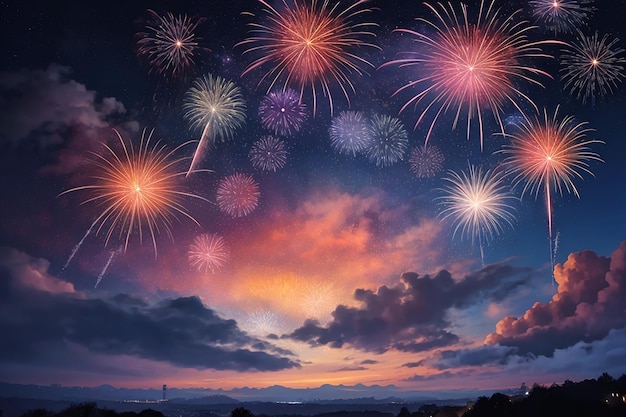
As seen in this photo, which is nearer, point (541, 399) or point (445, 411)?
point (541, 399)

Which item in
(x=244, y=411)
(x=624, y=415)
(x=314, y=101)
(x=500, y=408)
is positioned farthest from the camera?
(x=500, y=408)

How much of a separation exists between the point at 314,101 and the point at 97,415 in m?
81.3

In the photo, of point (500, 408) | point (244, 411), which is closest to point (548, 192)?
point (244, 411)

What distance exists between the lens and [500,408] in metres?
106

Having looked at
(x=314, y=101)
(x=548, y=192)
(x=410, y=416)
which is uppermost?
(x=314, y=101)

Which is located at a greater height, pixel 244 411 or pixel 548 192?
pixel 548 192

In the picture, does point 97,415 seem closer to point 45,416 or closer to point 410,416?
point 45,416

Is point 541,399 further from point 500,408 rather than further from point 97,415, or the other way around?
point 97,415

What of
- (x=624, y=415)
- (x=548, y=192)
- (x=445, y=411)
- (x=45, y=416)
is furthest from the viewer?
(x=445, y=411)

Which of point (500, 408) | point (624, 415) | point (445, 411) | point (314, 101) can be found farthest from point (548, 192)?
point (445, 411)

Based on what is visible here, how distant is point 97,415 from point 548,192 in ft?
284

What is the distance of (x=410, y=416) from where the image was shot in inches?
6378

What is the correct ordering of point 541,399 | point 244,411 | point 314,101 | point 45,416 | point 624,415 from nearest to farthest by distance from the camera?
point 314,101 < point 244,411 < point 624,415 < point 45,416 < point 541,399

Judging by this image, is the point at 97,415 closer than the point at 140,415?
Yes
